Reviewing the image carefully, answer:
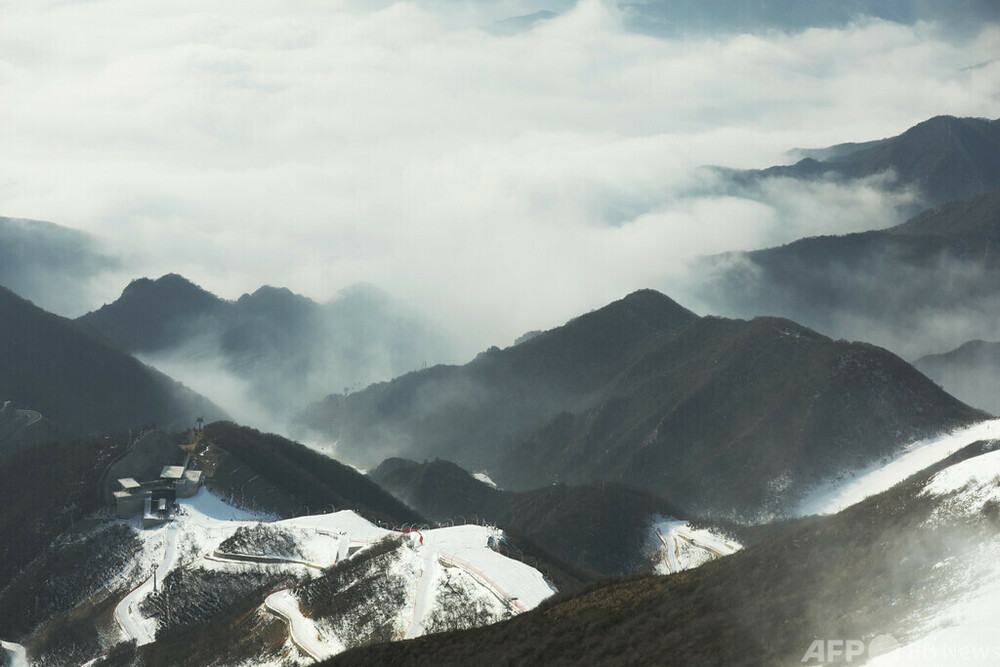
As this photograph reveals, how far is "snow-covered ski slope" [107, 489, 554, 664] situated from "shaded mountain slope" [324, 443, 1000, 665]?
10827mm

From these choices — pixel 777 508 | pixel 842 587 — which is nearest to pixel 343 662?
pixel 842 587

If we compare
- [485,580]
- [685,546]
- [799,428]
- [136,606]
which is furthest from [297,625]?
[799,428]

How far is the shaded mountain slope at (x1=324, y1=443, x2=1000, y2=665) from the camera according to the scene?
37594mm

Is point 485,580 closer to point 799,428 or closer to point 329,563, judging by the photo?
point 329,563

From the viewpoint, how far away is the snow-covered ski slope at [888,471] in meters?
146

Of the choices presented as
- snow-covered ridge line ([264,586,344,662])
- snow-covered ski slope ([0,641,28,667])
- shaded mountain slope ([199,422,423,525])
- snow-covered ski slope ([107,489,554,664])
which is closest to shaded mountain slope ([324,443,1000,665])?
snow-covered ridge line ([264,586,344,662])

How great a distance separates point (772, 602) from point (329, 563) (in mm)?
61146

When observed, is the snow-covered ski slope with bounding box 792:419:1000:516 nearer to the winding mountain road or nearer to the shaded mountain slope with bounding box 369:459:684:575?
the shaded mountain slope with bounding box 369:459:684:575

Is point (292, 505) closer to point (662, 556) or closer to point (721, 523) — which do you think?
point (662, 556)

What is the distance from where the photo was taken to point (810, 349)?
198 meters

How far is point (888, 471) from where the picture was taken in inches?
5955

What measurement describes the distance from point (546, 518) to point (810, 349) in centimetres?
7906

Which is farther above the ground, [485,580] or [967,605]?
[967,605]

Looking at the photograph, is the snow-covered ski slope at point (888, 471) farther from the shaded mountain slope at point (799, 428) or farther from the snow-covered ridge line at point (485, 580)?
the snow-covered ridge line at point (485, 580)
